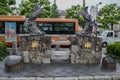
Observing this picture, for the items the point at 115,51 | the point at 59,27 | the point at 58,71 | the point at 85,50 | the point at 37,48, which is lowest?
the point at 58,71

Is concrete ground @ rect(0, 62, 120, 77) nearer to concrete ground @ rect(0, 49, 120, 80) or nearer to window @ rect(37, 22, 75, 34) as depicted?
concrete ground @ rect(0, 49, 120, 80)

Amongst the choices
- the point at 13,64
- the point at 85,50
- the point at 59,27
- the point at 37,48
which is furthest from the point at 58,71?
the point at 59,27

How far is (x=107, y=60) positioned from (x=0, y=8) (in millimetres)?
16151

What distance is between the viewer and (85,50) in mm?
9312


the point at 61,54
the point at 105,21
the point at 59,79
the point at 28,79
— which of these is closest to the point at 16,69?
the point at 28,79

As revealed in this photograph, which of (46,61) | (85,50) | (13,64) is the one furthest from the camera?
(85,50)

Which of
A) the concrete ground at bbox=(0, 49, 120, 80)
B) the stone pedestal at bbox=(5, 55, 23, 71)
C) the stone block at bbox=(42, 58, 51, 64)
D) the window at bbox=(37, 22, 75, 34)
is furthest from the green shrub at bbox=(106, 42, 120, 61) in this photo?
the window at bbox=(37, 22, 75, 34)

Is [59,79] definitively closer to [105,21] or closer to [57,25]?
[57,25]

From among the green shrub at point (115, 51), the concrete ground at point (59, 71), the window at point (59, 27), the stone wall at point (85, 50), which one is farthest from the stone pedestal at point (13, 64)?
the window at point (59, 27)

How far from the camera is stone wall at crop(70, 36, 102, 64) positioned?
30.3ft

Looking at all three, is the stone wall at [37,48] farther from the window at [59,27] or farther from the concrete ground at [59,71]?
the window at [59,27]

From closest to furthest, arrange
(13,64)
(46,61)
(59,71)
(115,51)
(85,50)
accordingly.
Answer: (13,64)
(59,71)
(46,61)
(85,50)
(115,51)

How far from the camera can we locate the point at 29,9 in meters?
23.2

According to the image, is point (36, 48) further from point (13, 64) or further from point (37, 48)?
point (13, 64)
